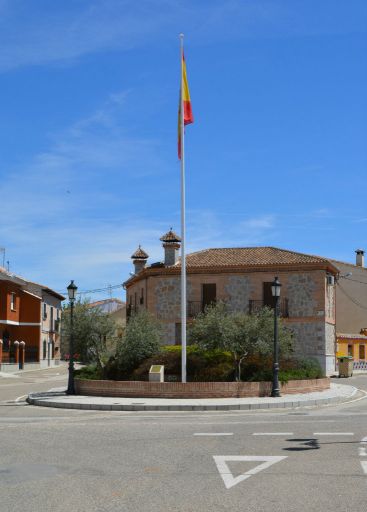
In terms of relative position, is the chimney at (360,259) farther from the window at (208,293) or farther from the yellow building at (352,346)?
the window at (208,293)

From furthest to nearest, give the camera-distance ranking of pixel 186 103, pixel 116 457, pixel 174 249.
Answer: pixel 174 249 → pixel 186 103 → pixel 116 457

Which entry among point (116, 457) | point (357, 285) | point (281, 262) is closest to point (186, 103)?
point (116, 457)

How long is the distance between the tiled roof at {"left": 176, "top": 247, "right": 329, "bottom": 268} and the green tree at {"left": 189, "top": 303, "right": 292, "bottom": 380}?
19768 mm

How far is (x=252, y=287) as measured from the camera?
156 feet

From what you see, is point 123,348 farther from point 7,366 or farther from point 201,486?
point 7,366

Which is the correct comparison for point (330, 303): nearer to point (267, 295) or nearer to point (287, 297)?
point (287, 297)

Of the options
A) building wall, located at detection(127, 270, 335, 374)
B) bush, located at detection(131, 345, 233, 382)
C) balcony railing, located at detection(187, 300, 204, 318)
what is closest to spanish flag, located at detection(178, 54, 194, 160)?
Result: bush, located at detection(131, 345, 233, 382)

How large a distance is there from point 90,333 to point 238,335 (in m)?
5.85

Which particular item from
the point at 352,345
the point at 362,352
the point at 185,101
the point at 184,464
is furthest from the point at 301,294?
the point at 184,464

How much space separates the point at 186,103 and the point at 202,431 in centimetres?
1328

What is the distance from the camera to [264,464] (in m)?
10.4

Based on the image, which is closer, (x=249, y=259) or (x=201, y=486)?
(x=201, y=486)

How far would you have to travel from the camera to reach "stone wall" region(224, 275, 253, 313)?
47531mm

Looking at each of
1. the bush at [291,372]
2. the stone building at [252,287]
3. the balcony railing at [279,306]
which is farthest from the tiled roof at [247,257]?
the bush at [291,372]
